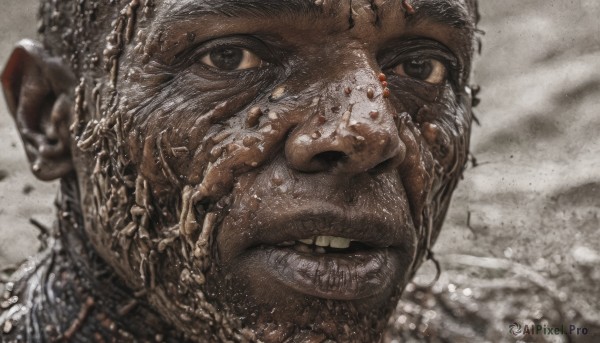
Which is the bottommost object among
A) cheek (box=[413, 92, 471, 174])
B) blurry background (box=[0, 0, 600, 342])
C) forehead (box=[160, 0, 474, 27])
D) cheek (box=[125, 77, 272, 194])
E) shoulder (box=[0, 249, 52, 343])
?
blurry background (box=[0, 0, 600, 342])

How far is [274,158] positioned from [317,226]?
0.60ft

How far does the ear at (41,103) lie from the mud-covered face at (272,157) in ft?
0.69

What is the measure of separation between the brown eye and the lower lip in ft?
1.72

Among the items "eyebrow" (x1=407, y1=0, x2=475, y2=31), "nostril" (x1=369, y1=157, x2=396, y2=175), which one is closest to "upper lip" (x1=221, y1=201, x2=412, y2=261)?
"nostril" (x1=369, y1=157, x2=396, y2=175)

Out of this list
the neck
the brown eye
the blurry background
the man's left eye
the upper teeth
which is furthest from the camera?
the blurry background

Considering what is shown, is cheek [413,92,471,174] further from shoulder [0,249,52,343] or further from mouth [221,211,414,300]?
shoulder [0,249,52,343]

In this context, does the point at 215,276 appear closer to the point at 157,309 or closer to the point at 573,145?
the point at 157,309

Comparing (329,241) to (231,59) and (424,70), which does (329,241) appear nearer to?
(231,59)

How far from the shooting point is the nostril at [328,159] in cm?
190

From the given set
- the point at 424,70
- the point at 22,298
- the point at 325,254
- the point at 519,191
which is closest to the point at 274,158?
the point at 325,254

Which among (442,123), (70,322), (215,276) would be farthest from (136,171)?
(442,123)

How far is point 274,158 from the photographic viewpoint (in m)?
1.97

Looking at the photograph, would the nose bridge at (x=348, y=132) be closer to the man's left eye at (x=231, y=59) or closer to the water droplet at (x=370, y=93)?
the water droplet at (x=370, y=93)

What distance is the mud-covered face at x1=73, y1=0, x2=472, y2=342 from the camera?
6.32 ft
